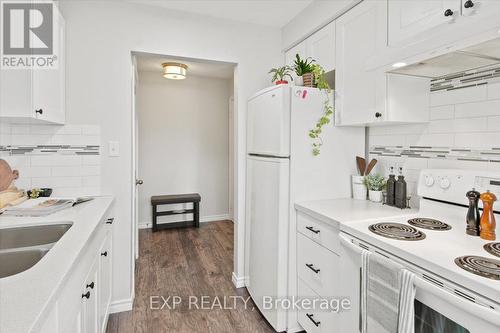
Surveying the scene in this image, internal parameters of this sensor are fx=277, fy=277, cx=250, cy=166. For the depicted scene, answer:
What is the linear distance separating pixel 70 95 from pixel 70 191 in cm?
71

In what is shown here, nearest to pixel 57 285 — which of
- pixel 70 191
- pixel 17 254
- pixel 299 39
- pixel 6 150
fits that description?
pixel 17 254

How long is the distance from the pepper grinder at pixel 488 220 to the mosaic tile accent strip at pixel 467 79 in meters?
0.62

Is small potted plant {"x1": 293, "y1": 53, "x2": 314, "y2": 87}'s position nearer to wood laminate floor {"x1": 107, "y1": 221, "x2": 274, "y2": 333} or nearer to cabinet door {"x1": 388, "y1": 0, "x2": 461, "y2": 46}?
cabinet door {"x1": 388, "y1": 0, "x2": 461, "y2": 46}

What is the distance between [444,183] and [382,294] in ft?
2.47

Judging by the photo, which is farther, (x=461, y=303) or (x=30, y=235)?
(x=30, y=235)

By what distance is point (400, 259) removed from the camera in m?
1.09

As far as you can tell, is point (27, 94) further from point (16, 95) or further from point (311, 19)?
point (311, 19)

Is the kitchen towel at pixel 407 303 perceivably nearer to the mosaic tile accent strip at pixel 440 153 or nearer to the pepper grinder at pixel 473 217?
the pepper grinder at pixel 473 217

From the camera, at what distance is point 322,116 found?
196 cm

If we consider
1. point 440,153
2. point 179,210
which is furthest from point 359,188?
point 179,210

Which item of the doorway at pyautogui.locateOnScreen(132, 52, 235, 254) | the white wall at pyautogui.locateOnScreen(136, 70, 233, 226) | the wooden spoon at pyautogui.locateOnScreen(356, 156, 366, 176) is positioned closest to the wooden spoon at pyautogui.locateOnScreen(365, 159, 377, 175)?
the wooden spoon at pyautogui.locateOnScreen(356, 156, 366, 176)

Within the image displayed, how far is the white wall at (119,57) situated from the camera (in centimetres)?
204

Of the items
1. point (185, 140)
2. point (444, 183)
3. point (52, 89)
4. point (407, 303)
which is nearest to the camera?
point (407, 303)

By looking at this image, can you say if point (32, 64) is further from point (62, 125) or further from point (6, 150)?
point (6, 150)
